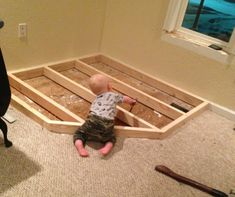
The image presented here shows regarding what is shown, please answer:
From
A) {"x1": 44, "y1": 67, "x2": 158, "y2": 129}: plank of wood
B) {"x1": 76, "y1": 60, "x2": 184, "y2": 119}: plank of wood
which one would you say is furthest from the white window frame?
{"x1": 44, "y1": 67, "x2": 158, "y2": 129}: plank of wood

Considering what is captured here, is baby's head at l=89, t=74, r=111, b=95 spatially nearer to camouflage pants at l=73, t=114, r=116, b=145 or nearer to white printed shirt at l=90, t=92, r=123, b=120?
white printed shirt at l=90, t=92, r=123, b=120

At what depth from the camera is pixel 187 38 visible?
8.38 feet

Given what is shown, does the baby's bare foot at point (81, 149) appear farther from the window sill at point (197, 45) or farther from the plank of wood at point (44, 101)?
the window sill at point (197, 45)

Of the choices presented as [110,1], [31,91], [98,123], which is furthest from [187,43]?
[31,91]

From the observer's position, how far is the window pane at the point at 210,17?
8.18 feet

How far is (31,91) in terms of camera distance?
2.13 m

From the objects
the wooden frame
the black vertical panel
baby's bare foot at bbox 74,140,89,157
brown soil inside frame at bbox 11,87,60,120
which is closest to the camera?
the black vertical panel

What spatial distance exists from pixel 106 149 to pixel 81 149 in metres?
0.15

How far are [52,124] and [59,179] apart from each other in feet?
1.39

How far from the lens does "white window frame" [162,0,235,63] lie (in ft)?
7.64

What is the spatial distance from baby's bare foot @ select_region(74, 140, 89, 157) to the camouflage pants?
1.3 inches

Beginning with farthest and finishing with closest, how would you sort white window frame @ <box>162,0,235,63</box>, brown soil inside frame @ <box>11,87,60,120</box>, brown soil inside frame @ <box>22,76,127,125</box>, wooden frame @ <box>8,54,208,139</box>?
white window frame @ <box>162,0,235,63</box> < brown soil inside frame @ <box>22,76,127,125</box> < brown soil inside frame @ <box>11,87,60,120</box> < wooden frame @ <box>8,54,208,139</box>

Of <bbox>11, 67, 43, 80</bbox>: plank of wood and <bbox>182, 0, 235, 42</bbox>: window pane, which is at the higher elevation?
<bbox>182, 0, 235, 42</bbox>: window pane

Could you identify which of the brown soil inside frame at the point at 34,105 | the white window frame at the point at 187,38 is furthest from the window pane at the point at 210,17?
the brown soil inside frame at the point at 34,105
